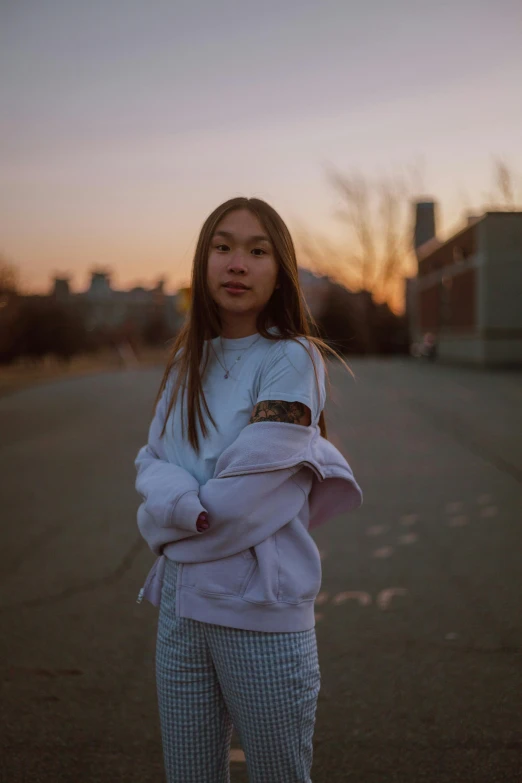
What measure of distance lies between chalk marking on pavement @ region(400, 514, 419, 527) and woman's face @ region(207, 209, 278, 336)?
4.38m

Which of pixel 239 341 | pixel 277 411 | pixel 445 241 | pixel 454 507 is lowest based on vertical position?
pixel 454 507

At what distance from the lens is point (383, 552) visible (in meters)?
5.27

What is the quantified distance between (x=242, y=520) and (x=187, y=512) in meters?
0.12

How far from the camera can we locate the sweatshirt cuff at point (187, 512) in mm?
1714

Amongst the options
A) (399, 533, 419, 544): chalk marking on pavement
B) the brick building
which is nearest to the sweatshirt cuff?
(399, 533, 419, 544): chalk marking on pavement

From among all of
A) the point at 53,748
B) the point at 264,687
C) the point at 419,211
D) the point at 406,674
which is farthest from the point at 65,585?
the point at 419,211

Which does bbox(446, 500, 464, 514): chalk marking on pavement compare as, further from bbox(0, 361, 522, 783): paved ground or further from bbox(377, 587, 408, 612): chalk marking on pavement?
bbox(377, 587, 408, 612): chalk marking on pavement

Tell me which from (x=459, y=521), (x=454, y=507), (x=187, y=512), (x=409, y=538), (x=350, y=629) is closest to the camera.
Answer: (x=187, y=512)

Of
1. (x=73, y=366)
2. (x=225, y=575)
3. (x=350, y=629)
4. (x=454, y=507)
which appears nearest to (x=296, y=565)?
(x=225, y=575)

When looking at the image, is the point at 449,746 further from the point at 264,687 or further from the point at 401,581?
the point at 401,581

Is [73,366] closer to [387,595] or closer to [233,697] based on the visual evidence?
[387,595]

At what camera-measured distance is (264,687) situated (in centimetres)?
175

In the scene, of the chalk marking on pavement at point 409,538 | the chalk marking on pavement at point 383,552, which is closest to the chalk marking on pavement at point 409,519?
the chalk marking on pavement at point 409,538

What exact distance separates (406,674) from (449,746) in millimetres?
608
